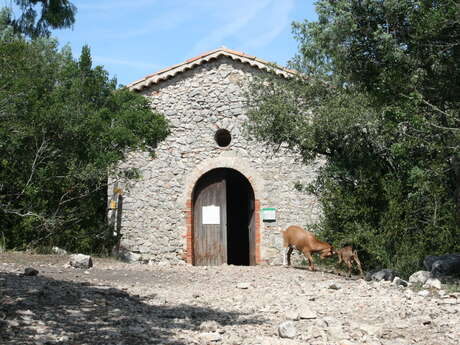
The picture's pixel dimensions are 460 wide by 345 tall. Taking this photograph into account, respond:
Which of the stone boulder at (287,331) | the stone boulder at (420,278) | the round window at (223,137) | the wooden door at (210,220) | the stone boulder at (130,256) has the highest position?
the round window at (223,137)

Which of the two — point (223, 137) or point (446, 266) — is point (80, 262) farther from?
point (223, 137)

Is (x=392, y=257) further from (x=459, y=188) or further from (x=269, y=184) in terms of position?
(x=269, y=184)

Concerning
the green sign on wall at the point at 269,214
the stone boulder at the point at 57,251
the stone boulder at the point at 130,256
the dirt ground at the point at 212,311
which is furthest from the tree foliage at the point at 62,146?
the green sign on wall at the point at 269,214

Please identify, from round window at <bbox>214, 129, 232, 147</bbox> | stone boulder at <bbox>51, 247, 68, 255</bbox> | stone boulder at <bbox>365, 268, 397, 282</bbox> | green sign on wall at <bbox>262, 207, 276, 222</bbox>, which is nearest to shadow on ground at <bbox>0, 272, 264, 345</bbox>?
stone boulder at <bbox>365, 268, 397, 282</bbox>

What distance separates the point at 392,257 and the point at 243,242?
8064 mm

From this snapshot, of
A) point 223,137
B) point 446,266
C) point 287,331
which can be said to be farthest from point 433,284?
point 223,137

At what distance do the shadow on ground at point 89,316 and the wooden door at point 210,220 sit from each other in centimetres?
779

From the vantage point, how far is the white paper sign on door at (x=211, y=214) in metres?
15.3

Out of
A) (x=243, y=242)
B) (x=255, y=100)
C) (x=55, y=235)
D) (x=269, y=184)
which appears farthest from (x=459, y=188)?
(x=243, y=242)

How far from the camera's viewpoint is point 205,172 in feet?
49.2

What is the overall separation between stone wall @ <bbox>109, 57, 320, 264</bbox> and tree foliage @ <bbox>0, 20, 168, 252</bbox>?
4.06 feet

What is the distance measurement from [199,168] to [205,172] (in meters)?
0.19

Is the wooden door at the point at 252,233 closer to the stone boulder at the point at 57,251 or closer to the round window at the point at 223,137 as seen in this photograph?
the round window at the point at 223,137

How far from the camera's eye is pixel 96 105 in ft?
44.8
